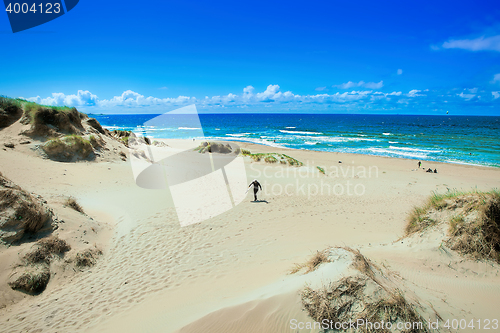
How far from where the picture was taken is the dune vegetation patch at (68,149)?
13477 mm

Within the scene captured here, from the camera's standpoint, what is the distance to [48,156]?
13297 millimetres

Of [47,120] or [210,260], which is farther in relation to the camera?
[47,120]

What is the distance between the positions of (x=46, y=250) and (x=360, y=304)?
6640mm

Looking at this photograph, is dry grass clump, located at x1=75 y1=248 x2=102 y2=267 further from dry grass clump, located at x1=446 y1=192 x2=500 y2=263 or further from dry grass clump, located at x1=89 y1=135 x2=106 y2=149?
dry grass clump, located at x1=89 y1=135 x2=106 y2=149

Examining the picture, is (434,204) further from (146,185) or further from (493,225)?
(146,185)

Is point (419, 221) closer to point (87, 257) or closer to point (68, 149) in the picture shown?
point (87, 257)

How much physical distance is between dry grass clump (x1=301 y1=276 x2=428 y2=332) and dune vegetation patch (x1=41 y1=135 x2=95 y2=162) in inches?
624

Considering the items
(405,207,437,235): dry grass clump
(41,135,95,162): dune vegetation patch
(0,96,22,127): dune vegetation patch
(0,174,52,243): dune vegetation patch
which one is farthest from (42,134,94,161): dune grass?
(405,207,437,235): dry grass clump

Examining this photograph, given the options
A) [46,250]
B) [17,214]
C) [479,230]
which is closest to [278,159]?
[479,230]

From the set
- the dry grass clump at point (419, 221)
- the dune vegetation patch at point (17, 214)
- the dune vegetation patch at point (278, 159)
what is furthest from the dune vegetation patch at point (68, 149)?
the dry grass clump at point (419, 221)

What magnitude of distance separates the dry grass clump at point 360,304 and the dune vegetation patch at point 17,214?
6413mm

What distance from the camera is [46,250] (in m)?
5.34

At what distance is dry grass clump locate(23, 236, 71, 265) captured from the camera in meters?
5.01

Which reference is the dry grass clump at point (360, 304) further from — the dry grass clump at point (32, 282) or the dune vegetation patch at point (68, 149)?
the dune vegetation patch at point (68, 149)
